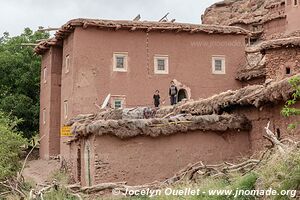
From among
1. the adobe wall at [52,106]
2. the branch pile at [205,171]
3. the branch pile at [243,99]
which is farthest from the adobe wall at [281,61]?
the adobe wall at [52,106]

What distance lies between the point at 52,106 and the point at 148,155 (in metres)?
14.1

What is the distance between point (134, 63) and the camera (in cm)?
2927

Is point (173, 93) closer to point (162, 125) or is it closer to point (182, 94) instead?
point (182, 94)

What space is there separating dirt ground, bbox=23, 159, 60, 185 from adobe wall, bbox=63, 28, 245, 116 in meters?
2.84

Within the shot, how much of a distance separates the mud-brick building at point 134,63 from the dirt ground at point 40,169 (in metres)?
0.73

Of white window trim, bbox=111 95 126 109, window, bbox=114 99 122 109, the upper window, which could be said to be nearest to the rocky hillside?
the upper window

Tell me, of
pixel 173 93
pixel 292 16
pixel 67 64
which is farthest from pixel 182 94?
pixel 292 16

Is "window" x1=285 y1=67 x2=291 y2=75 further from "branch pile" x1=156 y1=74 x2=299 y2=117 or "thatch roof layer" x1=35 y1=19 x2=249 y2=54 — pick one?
"thatch roof layer" x1=35 y1=19 x2=249 y2=54

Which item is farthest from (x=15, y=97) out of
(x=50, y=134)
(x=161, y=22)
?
(x=161, y=22)

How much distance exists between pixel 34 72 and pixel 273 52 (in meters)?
18.2

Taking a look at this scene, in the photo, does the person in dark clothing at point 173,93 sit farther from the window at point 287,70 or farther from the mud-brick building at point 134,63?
the window at point 287,70

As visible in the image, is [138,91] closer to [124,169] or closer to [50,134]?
[50,134]

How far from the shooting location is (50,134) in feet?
104

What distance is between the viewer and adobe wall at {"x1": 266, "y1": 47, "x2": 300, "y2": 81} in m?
23.7
